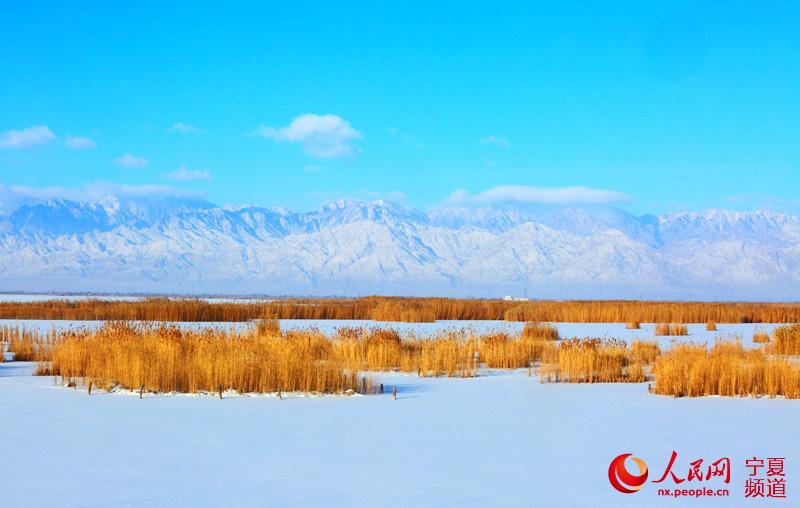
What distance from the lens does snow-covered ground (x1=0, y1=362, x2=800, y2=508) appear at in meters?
5.43

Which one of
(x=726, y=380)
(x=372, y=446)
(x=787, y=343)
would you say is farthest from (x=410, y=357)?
(x=787, y=343)

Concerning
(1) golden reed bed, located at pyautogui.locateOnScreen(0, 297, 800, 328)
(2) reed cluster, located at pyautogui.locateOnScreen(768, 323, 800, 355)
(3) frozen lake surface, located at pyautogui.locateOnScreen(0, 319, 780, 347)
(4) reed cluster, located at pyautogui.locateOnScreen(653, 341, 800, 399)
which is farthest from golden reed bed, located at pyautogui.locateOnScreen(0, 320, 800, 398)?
(1) golden reed bed, located at pyautogui.locateOnScreen(0, 297, 800, 328)

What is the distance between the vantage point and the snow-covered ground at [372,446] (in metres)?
5.43

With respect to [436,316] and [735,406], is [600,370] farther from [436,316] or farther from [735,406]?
[436,316]

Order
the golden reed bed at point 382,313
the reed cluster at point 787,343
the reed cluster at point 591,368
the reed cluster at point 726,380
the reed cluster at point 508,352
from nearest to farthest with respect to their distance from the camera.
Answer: the reed cluster at point 726,380
the reed cluster at point 591,368
the reed cluster at point 508,352
the reed cluster at point 787,343
the golden reed bed at point 382,313

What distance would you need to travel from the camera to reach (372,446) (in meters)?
7.08

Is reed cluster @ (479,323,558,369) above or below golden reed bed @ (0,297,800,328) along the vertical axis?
below

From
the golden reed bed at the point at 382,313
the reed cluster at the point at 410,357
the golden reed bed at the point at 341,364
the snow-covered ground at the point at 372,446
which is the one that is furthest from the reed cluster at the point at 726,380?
the golden reed bed at the point at 382,313

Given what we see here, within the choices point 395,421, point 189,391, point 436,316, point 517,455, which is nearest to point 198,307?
point 436,316

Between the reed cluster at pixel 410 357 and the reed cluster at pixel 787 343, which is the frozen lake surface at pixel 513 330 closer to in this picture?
the reed cluster at pixel 787 343

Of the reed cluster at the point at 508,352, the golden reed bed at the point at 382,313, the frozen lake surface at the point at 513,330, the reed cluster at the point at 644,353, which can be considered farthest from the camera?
the golden reed bed at the point at 382,313

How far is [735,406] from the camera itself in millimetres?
9664

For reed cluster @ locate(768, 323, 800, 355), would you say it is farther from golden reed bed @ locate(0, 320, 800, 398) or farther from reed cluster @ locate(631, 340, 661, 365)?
reed cluster @ locate(631, 340, 661, 365)

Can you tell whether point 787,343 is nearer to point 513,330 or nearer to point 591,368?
point 591,368
